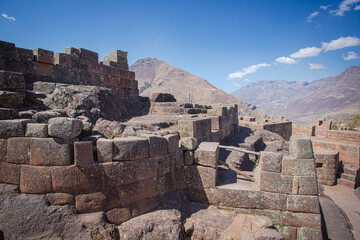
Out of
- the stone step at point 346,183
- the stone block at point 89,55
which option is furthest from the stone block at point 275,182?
the stone step at point 346,183

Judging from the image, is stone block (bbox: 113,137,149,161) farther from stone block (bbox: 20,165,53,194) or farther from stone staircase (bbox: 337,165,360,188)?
stone staircase (bbox: 337,165,360,188)

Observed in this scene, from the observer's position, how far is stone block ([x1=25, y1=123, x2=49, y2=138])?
3119 mm

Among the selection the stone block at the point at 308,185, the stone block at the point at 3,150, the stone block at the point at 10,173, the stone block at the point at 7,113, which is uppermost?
the stone block at the point at 7,113

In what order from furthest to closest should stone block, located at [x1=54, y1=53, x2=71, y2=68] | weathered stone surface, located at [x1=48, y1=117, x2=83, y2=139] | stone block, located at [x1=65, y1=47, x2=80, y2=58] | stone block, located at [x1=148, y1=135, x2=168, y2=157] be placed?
stone block, located at [x1=65, y1=47, x2=80, y2=58], stone block, located at [x1=54, y1=53, x2=71, y2=68], stone block, located at [x1=148, y1=135, x2=168, y2=157], weathered stone surface, located at [x1=48, y1=117, x2=83, y2=139]

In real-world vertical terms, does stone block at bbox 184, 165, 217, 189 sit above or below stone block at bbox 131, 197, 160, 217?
above

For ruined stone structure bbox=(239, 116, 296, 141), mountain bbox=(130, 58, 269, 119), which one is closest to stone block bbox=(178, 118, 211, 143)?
ruined stone structure bbox=(239, 116, 296, 141)

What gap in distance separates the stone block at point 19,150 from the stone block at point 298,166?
493cm

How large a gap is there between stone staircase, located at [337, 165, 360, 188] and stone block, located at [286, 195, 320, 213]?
337 inches

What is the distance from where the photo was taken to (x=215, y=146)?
4.91 m

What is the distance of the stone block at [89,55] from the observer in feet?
24.5

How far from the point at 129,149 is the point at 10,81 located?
2731mm

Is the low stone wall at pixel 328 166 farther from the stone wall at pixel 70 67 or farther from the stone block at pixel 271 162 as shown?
the stone wall at pixel 70 67

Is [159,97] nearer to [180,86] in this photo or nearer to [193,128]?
[193,128]

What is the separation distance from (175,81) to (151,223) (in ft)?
316
